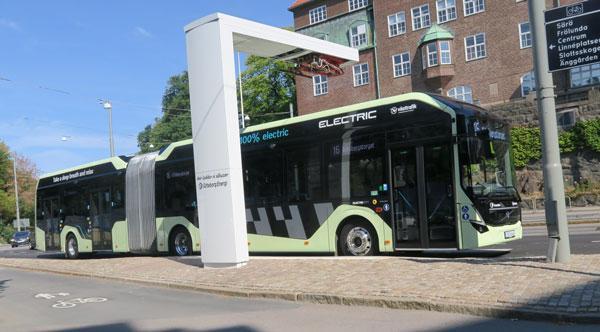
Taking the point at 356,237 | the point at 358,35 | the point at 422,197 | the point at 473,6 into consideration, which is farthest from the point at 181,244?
the point at 358,35

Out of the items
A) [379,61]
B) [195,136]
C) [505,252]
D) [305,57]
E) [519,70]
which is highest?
[379,61]

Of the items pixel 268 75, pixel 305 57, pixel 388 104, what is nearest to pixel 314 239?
pixel 388 104

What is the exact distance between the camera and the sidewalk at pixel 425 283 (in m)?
6.84

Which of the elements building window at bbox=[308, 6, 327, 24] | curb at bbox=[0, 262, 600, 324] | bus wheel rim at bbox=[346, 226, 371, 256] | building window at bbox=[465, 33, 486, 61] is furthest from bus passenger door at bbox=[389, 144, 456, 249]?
building window at bbox=[308, 6, 327, 24]

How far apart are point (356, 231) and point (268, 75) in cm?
4745

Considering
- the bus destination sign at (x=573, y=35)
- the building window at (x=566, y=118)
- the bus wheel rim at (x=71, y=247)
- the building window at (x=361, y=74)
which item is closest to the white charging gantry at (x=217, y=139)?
the bus destination sign at (x=573, y=35)

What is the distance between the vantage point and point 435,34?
44.1 meters

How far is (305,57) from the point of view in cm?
1669

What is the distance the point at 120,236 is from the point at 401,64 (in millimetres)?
33428

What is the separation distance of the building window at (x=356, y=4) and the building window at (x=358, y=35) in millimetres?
1809

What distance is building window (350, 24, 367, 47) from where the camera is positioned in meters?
50.7

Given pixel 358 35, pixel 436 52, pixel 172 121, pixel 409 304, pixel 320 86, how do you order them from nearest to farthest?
pixel 409 304, pixel 436 52, pixel 358 35, pixel 320 86, pixel 172 121

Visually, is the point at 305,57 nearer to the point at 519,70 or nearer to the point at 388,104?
the point at 388,104

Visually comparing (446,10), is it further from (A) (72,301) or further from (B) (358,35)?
(A) (72,301)
